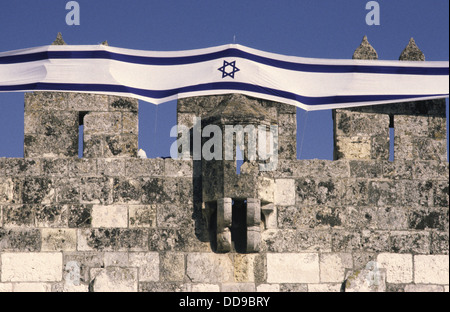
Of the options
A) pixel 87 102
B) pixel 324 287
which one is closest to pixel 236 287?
pixel 324 287

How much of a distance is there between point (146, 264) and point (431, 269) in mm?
3862

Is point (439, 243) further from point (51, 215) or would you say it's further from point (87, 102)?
point (51, 215)

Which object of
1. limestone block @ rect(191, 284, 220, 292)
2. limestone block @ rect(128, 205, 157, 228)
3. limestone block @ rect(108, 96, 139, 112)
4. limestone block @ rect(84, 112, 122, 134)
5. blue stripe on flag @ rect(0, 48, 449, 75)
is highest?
blue stripe on flag @ rect(0, 48, 449, 75)

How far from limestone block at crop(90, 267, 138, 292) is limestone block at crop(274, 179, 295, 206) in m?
2.17

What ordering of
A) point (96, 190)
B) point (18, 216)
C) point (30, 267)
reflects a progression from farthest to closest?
point (96, 190) → point (18, 216) → point (30, 267)

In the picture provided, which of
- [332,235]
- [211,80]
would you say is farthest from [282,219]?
[211,80]

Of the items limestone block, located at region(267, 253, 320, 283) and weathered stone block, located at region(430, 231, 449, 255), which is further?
weathered stone block, located at region(430, 231, 449, 255)

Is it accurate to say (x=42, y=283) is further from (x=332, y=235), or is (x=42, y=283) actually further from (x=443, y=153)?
(x=443, y=153)

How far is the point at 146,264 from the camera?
61.3 feet

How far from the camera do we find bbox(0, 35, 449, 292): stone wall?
18.7 m

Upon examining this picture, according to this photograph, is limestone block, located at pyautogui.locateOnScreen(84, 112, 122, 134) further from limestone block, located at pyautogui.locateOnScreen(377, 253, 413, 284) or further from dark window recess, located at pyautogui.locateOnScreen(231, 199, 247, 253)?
limestone block, located at pyautogui.locateOnScreen(377, 253, 413, 284)

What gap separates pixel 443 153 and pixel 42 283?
18.9ft

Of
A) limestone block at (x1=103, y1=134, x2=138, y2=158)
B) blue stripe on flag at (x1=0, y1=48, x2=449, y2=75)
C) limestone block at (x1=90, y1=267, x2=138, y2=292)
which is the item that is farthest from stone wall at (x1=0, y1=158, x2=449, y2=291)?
blue stripe on flag at (x1=0, y1=48, x2=449, y2=75)

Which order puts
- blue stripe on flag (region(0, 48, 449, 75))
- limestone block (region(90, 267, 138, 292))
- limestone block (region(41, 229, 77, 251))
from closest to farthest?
limestone block (region(90, 267, 138, 292))
limestone block (region(41, 229, 77, 251))
blue stripe on flag (region(0, 48, 449, 75))
